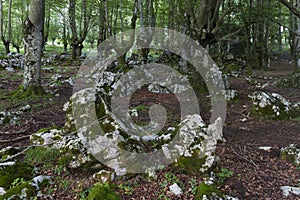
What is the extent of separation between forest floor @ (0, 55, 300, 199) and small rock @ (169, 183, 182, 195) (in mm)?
64

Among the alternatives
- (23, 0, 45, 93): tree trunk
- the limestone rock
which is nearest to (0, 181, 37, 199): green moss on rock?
the limestone rock

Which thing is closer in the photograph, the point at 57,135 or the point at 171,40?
the point at 57,135

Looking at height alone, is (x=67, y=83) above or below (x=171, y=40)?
below

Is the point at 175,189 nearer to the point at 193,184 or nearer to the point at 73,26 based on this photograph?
the point at 193,184

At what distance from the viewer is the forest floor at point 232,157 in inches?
145

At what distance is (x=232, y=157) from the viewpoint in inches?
192

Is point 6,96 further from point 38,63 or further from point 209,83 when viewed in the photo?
point 209,83

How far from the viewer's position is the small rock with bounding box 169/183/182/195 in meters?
3.56

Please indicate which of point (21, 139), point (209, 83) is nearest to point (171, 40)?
point (209, 83)

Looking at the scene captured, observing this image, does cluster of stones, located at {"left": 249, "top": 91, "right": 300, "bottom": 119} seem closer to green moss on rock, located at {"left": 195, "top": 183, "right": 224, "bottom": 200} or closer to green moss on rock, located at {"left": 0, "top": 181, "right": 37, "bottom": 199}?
green moss on rock, located at {"left": 195, "top": 183, "right": 224, "bottom": 200}

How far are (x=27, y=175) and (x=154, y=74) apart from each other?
32.8ft

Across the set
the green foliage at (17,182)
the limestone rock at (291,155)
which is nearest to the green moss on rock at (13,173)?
the green foliage at (17,182)

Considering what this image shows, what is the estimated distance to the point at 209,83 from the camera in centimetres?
1080

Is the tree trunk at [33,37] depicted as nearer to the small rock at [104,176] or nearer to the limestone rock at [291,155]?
the small rock at [104,176]
